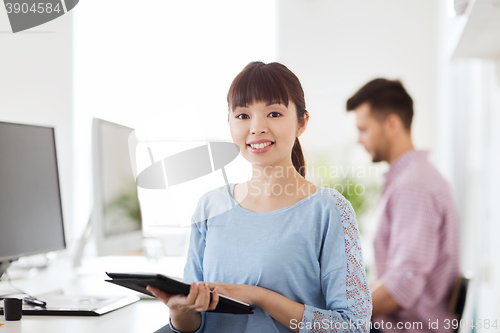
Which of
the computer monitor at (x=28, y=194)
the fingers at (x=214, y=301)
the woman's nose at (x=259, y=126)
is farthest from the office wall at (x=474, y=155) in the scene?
the computer monitor at (x=28, y=194)

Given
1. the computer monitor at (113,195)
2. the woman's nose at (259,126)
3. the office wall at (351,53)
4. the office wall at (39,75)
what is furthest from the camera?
the office wall at (351,53)

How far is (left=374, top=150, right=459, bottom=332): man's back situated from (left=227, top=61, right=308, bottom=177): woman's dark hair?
914mm

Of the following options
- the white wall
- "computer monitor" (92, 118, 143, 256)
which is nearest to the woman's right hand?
the white wall

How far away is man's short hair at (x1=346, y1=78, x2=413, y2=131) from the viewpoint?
6.44 feet

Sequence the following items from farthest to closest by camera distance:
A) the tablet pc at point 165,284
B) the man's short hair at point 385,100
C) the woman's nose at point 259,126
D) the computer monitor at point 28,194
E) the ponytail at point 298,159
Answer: the man's short hair at point 385,100 → the computer monitor at point 28,194 → the ponytail at point 298,159 → the woman's nose at point 259,126 → the tablet pc at point 165,284

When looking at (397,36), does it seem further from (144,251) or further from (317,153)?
(144,251)

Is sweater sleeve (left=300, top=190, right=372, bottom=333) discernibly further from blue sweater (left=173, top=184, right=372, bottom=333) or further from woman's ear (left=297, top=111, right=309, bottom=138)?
woman's ear (left=297, top=111, right=309, bottom=138)

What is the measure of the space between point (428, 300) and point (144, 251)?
1.12 meters

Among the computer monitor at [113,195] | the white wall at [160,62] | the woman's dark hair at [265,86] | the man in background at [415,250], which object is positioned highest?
the white wall at [160,62]

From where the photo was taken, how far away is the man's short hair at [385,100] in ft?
6.44

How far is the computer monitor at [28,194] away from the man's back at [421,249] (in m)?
1.21

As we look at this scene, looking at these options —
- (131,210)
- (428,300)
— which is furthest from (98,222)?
(428,300)

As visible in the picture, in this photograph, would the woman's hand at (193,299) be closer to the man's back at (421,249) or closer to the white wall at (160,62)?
the white wall at (160,62)

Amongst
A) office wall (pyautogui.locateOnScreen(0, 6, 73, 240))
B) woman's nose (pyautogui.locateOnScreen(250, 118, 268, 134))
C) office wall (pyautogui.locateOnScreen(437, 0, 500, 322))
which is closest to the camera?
woman's nose (pyautogui.locateOnScreen(250, 118, 268, 134))
